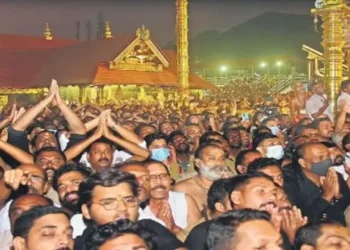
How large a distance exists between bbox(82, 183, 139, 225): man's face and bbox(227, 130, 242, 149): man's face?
457cm

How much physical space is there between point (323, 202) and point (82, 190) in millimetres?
2008

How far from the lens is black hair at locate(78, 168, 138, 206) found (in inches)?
172

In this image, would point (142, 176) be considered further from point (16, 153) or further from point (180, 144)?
point (180, 144)

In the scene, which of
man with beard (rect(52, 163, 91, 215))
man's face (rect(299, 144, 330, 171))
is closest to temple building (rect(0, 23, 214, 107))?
man's face (rect(299, 144, 330, 171))

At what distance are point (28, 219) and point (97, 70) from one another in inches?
970

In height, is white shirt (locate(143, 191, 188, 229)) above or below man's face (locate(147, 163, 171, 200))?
below

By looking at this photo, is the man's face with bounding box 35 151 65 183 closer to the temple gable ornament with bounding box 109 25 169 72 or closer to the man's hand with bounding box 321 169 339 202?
the man's hand with bounding box 321 169 339 202

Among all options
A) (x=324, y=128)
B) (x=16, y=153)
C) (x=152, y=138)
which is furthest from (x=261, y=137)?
(x=16, y=153)

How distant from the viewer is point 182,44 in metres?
24.9

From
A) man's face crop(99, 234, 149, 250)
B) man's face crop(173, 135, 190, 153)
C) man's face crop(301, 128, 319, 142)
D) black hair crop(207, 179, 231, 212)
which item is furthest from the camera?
man's face crop(173, 135, 190, 153)

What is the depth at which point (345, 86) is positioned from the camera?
10617mm

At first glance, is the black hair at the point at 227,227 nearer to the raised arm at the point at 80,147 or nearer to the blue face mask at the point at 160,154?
the raised arm at the point at 80,147

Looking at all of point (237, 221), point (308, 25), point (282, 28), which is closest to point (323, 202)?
point (237, 221)

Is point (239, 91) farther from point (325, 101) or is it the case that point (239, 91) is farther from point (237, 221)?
point (237, 221)
